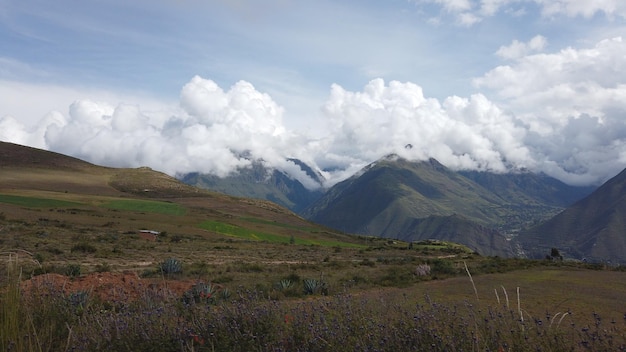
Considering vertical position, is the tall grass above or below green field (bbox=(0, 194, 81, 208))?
above

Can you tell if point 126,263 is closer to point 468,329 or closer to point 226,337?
point 226,337

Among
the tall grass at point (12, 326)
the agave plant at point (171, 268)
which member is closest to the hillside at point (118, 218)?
the tall grass at point (12, 326)

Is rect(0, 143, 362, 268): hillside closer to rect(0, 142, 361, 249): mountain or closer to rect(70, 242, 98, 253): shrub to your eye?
rect(0, 142, 361, 249): mountain

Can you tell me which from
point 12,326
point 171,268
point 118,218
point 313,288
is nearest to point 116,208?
point 118,218

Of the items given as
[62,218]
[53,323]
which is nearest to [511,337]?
[53,323]

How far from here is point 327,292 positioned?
13.7m

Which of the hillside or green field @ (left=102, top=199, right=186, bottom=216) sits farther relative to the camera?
green field @ (left=102, top=199, right=186, bottom=216)

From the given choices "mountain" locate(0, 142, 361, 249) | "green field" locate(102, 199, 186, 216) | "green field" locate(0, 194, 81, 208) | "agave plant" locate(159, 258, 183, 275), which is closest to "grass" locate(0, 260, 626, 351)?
"agave plant" locate(159, 258, 183, 275)

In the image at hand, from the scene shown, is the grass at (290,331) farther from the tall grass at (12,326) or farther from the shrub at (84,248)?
the shrub at (84,248)

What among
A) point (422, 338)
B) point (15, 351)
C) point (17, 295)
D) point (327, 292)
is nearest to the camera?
point (15, 351)

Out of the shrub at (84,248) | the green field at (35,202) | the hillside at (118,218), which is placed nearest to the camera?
the shrub at (84,248)

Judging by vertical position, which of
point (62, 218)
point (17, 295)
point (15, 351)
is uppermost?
point (17, 295)

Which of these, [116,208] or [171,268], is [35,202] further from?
[171,268]

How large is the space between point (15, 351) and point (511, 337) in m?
4.67
